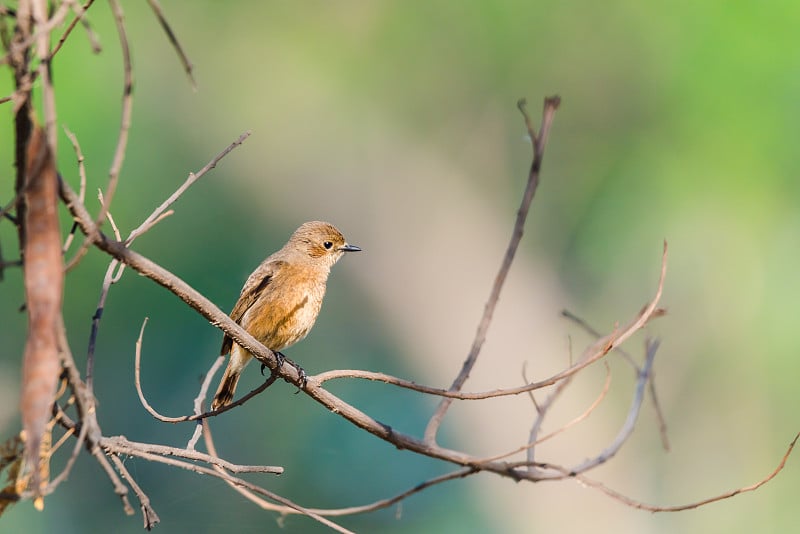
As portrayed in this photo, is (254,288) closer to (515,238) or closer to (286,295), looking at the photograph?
(286,295)

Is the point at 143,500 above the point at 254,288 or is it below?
below

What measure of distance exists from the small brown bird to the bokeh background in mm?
8596

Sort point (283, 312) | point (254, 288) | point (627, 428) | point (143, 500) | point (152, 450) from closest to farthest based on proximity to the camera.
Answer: point (143, 500) < point (152, 450) < point (627, 428) < point (283, 312) < point (254, 288)

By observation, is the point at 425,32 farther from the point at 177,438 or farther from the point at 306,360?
the point at 177,438

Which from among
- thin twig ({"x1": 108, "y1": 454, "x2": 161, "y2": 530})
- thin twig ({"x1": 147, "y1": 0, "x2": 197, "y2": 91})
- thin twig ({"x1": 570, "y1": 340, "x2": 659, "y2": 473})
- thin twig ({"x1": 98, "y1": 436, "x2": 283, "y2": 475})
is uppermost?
thin twig ({"x1": 147, "y1": 0, "x2": 197, "y2": 91})

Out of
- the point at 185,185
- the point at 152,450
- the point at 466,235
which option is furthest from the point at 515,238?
the point at 466,235

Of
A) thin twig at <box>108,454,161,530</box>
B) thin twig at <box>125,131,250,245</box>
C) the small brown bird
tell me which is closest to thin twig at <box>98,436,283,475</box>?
thin twig at <box>108,454,161,530</box>

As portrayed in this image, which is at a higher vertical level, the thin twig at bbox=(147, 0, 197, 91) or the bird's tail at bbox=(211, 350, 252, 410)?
the thin twig at bbox=(147, 0, 197, 91)

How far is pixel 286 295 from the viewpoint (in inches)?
183

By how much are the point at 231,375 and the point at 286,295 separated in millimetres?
516

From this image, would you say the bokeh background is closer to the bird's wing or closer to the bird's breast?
the bird's wing

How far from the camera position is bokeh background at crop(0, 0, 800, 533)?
14.1 meters

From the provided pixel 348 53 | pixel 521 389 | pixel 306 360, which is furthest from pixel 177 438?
pixel 521 389

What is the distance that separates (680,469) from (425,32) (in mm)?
8393
